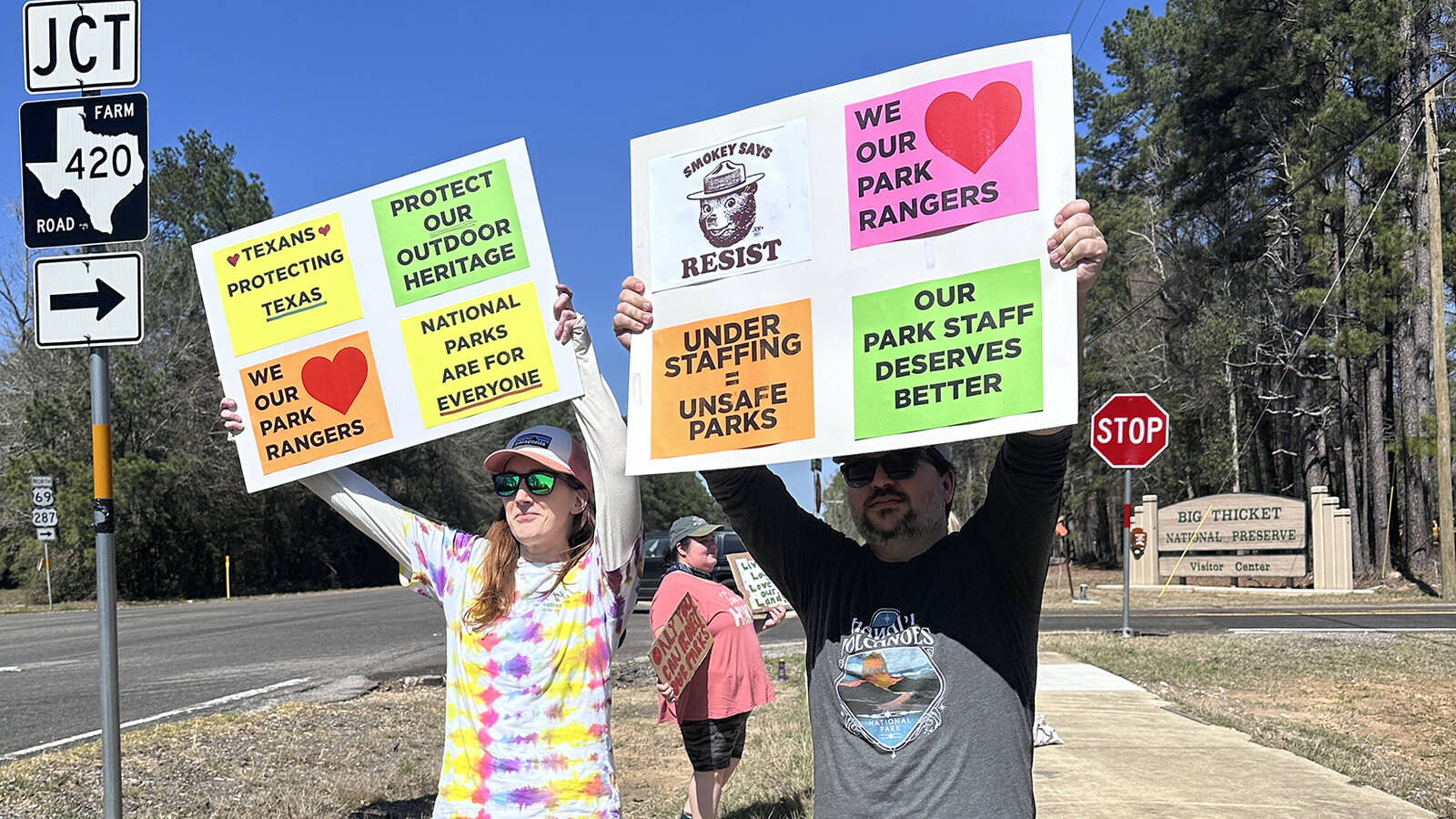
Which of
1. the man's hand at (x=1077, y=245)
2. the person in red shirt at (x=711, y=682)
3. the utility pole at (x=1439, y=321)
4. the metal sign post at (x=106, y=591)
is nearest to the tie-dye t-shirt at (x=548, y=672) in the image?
the man's hand at (x=1077, y=245)

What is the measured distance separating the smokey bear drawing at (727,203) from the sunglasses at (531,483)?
2.83 feet

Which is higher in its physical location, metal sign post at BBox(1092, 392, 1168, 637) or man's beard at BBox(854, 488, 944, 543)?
metal sign post at BBox(1092, 392, 1168, 637)

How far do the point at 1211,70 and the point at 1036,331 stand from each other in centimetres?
3302

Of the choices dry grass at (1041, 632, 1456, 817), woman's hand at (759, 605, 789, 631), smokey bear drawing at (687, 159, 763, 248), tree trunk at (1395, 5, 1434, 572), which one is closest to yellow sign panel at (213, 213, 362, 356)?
smokey bear drawing at (687, 159, 763, 248)

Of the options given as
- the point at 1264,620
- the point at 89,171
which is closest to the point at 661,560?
the point at 1264,620

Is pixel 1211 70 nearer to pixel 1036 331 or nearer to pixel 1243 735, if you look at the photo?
pixel 1243 735

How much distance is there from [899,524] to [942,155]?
0.82 m

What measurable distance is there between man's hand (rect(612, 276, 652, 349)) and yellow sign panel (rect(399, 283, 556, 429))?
2.09 feet

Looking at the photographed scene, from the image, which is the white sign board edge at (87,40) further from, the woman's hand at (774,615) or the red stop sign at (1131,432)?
the red stop sign at (1131,432)

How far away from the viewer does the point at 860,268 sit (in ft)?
8.85

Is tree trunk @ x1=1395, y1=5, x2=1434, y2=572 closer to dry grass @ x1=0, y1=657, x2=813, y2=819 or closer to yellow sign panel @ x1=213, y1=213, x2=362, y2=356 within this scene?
dry grass @ x1=0, y1=657, x2=813, y2=819

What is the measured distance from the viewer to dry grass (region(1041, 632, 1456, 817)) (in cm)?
704

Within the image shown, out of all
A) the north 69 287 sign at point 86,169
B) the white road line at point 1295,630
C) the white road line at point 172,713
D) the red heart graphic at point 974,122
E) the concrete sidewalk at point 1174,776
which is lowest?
the white road line at point 1295,630

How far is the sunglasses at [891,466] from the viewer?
8.75 feet
